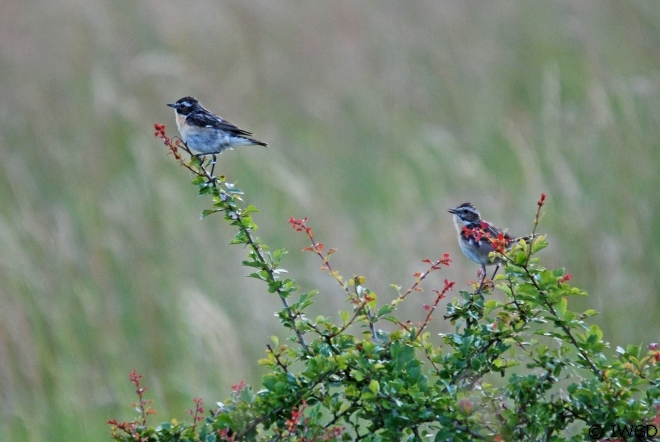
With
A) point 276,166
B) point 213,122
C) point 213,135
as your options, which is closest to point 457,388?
point 213,135

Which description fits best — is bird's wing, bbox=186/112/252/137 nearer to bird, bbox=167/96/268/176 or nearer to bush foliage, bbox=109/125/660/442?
bird, bbox=167/96/268/176

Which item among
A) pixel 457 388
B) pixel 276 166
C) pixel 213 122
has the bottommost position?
pixel 457 388

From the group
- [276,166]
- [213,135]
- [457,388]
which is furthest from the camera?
[276,166]

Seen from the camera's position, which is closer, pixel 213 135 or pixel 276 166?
pixel 213 135

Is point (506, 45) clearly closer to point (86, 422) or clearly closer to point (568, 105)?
point (568, 105)

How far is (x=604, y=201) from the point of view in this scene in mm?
8414

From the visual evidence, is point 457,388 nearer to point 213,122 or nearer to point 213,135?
point 213,135

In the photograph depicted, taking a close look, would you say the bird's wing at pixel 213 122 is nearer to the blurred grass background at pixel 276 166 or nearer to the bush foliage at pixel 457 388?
the blurred grass background at pixel 276 166

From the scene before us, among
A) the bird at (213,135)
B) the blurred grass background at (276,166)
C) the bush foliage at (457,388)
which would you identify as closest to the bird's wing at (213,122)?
the bird at (213,135)

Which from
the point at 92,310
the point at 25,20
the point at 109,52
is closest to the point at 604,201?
the point at 92,310

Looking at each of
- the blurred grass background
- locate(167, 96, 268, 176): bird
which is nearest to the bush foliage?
locate(167, 96, 268, 176): bird

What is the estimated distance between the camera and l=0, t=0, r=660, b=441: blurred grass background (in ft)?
25.5

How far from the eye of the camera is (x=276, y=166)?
9008 mm

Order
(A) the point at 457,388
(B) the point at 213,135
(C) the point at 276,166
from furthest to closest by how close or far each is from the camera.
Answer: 1. (C) the point at 276,166
2. (B) the point at 213,135
3. (A) the point at 457,388
